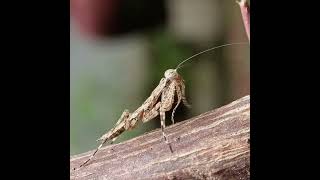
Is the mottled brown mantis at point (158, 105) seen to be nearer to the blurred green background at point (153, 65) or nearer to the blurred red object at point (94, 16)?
the blurred green background at point (153, 65)

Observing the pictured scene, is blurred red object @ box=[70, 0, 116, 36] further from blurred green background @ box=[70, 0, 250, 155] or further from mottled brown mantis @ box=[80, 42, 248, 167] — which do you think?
mottled brown mantis @ box=[80, 42, 248, 167]

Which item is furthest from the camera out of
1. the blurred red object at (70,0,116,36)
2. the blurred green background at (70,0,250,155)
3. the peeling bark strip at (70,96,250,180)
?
the blurred red object at (70,0,116,36)

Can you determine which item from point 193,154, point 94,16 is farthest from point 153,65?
point 193,154

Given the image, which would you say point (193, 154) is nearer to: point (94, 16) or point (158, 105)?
point (158, 105)

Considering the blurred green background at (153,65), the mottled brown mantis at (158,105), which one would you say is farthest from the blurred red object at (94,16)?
the mottled brown mantis at (158,105)

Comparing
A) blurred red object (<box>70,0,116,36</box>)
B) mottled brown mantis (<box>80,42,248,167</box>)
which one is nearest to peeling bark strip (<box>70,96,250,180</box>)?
mottled brown mantis (<box>80,42,248,167</box>)

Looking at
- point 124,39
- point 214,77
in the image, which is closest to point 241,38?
point 214,77

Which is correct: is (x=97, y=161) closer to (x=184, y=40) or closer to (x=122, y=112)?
(x=122, y=112)
